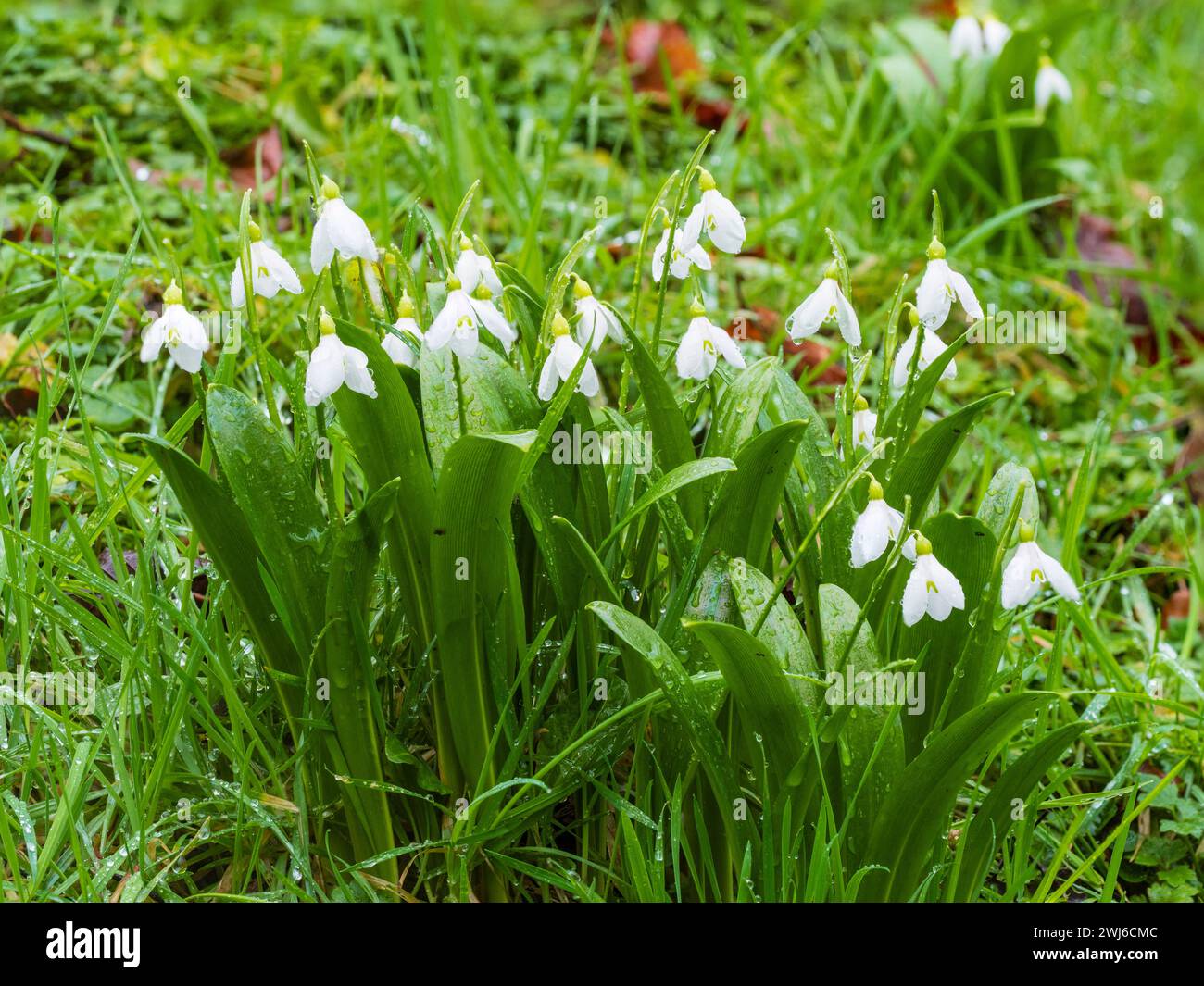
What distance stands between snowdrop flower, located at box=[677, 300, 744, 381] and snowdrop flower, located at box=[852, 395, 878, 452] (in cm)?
23

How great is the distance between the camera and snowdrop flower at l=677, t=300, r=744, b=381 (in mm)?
1673

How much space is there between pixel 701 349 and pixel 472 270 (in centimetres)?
32

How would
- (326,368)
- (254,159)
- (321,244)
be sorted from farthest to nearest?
1. (254,159)
2. (321,244)
3. (326,368)

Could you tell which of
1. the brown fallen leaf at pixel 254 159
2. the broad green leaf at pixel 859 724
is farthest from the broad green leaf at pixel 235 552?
the brown fallen leaf at pixel 254 159

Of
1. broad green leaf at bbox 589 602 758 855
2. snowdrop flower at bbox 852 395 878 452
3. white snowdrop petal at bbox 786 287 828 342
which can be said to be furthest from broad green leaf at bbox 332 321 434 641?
snowdrop flower at bbox 852 395 878 452

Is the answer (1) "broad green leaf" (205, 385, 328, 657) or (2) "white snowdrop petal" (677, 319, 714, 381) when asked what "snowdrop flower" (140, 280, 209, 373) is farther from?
(2) "white snowdrop petal" (677, 319, 714, 381)

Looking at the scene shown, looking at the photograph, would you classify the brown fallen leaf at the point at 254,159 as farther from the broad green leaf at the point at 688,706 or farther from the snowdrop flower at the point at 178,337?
the broad green leaf at the point at 688,706

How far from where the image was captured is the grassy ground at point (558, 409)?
1811 millimetres

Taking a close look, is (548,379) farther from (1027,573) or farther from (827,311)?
(1027,573)

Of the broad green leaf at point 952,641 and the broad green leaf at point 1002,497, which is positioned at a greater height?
the broad green leaf at point 1002,497

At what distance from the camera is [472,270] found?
1.68m

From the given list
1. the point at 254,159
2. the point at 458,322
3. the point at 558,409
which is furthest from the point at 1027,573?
the point at 254,159

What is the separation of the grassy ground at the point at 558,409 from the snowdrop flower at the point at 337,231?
18 centimetres
